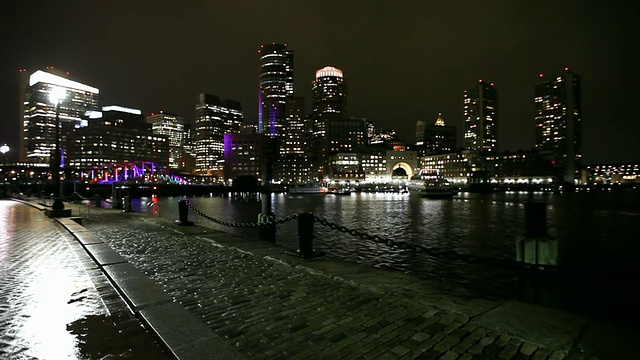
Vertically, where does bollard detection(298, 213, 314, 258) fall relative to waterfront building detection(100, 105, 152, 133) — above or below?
below

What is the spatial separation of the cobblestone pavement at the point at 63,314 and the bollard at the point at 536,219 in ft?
23.7

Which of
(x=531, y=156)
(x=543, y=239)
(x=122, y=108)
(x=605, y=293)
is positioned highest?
(x=122, y=108)

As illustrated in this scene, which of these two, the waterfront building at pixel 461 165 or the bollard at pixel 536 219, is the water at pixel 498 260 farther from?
the waterfront building at pixel 461 165

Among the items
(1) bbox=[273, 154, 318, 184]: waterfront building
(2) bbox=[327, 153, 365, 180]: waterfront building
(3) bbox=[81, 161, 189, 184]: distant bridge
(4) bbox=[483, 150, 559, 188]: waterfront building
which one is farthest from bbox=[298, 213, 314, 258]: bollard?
(4) bbox=[483, 150, 559, 188]: waterfront building

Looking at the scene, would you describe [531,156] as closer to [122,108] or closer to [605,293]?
[605,293]

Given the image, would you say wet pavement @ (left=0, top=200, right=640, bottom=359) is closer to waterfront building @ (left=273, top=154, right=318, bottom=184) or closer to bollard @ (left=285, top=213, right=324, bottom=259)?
bollard @ (left=285, top=213, right=324, bottom=259)

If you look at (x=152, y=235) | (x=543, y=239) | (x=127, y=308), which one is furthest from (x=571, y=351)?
(x=152, y=235)

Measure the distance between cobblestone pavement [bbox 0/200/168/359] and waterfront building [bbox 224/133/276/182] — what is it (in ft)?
610

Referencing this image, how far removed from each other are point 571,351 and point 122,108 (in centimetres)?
22165

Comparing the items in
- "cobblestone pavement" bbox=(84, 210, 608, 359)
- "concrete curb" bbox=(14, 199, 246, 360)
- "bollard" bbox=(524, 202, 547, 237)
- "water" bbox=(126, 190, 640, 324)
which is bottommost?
"water" bbox=(126, 190, 640, 324)

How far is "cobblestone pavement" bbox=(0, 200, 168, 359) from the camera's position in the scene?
385cm

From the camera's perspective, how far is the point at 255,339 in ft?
12.9

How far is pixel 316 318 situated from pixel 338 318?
0.27 m

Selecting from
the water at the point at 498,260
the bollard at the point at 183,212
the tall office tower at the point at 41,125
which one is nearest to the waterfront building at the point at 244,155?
the tall office tower at the point at 41,125
